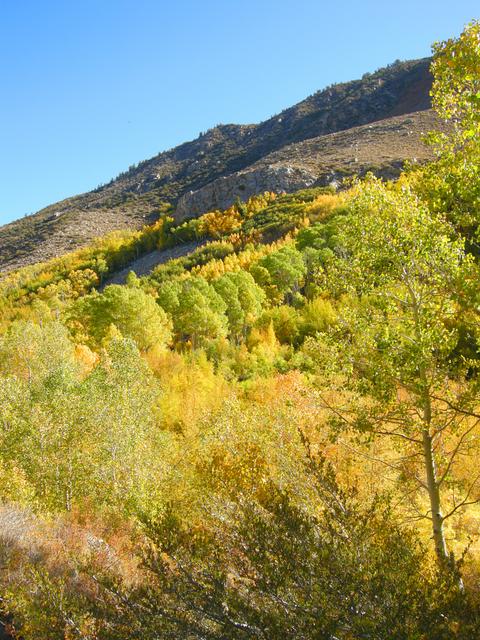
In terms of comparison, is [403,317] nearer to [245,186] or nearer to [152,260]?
[152,260]

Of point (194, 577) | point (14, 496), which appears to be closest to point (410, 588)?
point (194, 577)

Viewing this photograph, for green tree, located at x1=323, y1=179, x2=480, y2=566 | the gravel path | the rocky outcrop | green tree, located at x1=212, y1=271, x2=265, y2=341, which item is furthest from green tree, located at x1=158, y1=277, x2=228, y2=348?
the rocky outcrop

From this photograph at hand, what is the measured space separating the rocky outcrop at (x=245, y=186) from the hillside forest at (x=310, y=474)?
107237 mm

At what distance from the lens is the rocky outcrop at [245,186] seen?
135 m

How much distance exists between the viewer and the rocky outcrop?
135m

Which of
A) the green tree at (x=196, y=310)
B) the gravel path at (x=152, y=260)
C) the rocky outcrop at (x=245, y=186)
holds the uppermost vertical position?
the rocky outcrop at (x=245, y=186)

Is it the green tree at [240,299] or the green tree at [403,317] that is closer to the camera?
the green tree at [403,317]

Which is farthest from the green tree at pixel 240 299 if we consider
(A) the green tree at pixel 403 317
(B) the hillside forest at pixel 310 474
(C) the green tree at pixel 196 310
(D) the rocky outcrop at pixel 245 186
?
(D) the rocky outcrop at pixel 245 186

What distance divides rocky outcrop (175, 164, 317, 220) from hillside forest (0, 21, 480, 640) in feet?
352

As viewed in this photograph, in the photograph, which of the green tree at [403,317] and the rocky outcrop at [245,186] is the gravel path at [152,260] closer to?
the rocky outcrop at [245,186]

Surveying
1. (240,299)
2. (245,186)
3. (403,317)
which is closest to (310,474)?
(403,317)

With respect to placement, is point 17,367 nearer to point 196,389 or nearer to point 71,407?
point 196,389

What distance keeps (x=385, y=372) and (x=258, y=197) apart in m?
131

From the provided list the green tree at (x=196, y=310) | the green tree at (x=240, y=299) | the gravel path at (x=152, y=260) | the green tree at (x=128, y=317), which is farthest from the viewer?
the gravel path at (x=152, y=260)
